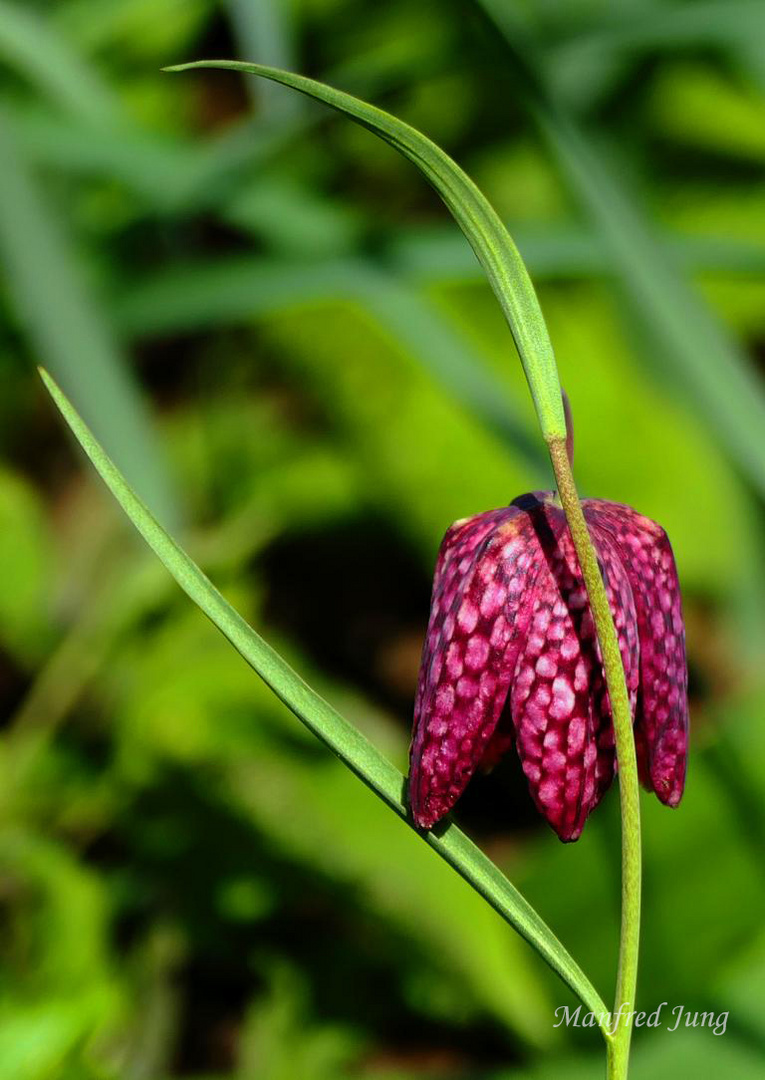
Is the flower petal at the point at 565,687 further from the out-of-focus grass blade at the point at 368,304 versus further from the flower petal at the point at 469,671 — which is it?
the out-of-focus grass blade at the point at 368,304

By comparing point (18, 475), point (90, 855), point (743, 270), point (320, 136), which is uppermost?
point (320, 136)

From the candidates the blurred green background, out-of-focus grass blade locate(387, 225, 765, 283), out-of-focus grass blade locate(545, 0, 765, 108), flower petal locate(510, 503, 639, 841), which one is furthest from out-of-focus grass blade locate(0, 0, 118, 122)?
flower petal locate(510, 503, 639, 841)

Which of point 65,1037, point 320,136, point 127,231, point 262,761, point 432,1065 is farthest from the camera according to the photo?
point 320,136

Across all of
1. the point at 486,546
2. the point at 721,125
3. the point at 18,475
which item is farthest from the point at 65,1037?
the point at 721,125

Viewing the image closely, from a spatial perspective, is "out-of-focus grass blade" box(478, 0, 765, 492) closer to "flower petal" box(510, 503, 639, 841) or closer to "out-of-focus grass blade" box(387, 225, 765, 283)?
"out-of-focus grass blade" box(387, 225, 765, 283)

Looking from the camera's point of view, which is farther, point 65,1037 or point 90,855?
point 90,855

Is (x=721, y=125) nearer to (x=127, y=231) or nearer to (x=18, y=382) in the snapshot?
(x=127, y=231)
